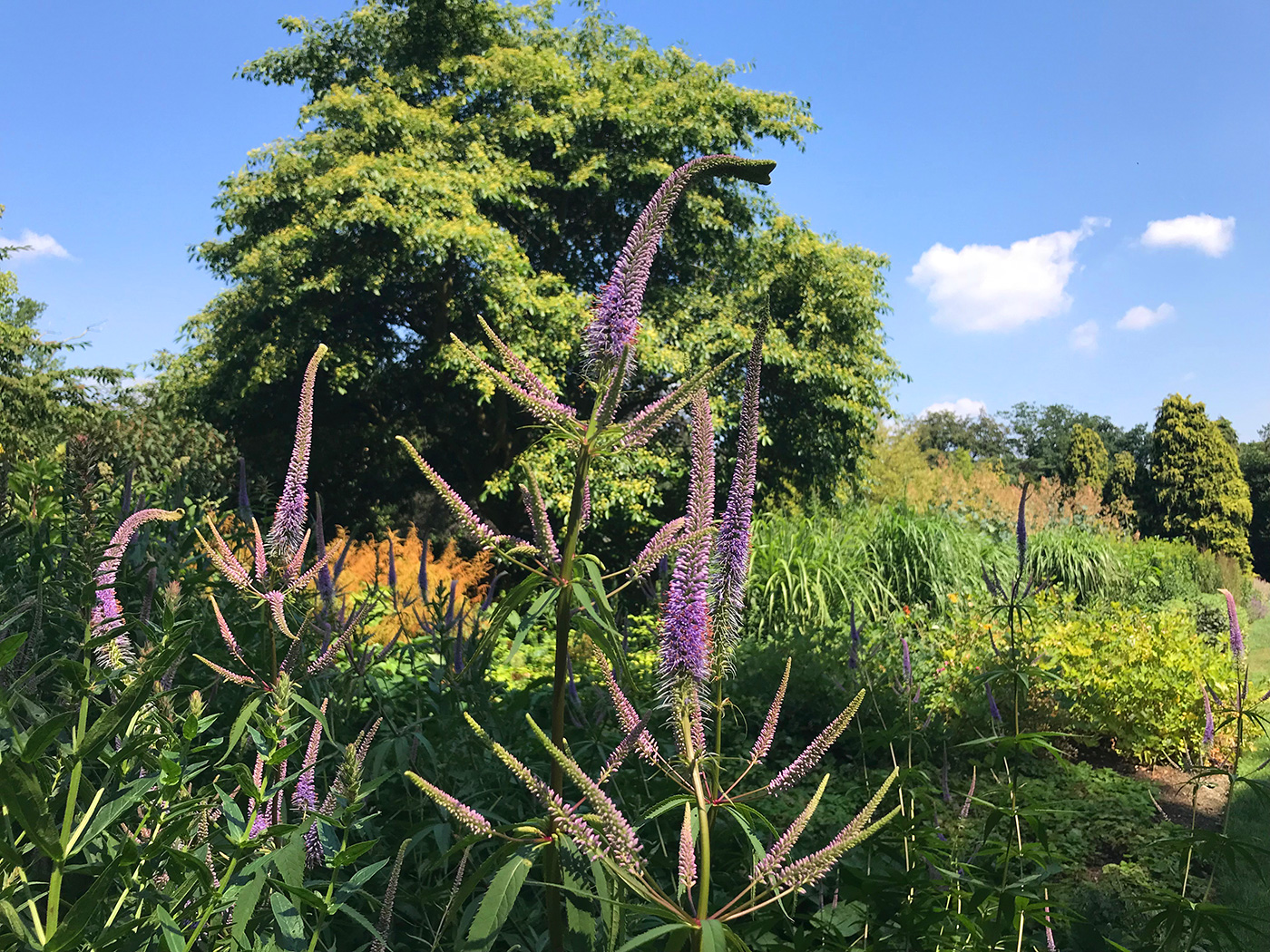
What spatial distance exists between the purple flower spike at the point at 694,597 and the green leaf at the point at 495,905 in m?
0.35

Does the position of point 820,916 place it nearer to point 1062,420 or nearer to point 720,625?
point 720,625

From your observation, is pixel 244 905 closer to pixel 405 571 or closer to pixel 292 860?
pixel 292 860

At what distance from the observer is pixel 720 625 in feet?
4.09

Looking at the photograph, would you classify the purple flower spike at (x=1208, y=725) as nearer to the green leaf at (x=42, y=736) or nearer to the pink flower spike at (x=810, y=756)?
the pink flower spike at (x=810, y=756)

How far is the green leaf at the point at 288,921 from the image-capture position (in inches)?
48.4

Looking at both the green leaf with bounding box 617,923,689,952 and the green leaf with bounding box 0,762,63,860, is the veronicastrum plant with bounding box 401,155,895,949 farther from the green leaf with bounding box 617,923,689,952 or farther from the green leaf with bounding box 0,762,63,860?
the green leaf with bounding box 0,762,63,860

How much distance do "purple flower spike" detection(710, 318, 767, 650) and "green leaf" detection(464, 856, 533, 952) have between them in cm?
44

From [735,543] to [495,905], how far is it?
610 mm

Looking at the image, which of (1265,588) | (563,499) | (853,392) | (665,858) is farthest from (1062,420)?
(665,858)

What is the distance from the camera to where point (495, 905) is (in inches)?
45.3

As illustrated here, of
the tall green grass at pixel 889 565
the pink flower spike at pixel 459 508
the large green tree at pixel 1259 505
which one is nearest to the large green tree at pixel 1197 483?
the large green tree at pixel 1259 505

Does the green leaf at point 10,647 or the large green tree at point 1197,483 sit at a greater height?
the large green tree at point 1197,483

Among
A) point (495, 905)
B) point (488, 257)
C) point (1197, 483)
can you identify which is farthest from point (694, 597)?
point (1197, 483)

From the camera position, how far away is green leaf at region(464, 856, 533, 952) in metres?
1.14
